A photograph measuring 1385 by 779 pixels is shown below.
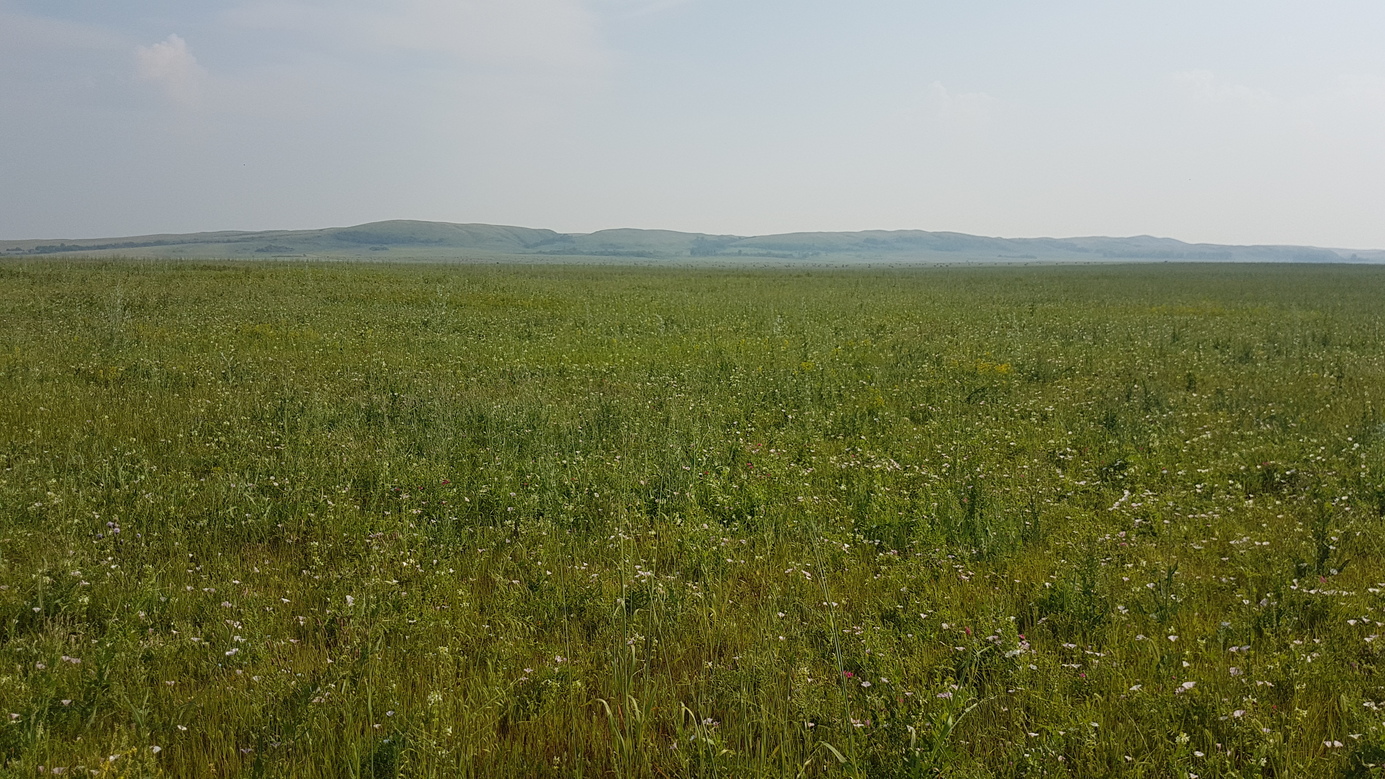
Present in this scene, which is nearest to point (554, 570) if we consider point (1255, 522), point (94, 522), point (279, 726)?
point (279, 726)

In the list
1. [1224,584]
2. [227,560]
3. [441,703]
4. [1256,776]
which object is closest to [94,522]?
[227,560]

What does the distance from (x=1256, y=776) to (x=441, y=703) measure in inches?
153

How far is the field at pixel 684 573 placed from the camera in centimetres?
382

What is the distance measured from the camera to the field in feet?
12.5

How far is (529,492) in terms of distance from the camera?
25.0 ft

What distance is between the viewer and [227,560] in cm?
605

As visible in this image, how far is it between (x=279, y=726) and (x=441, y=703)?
2.59ft

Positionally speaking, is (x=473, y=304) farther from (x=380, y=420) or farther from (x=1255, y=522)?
(x=1255, y=522)

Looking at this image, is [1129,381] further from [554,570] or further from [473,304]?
[473,304]

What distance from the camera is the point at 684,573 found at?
6082 millimetres

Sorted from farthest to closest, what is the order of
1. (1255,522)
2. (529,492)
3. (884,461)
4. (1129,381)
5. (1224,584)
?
1. (1129,381)
2. (884,461)
3. (529,492)
4. (1255,522)
5. (1224,584)

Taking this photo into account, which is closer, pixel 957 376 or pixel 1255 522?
pixel 1255 522

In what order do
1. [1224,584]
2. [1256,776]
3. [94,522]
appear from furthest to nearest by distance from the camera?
[94,522] < [1224,584] < [1256,776]

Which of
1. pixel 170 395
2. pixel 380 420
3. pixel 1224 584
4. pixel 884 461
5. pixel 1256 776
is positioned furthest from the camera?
pixel 170 395
